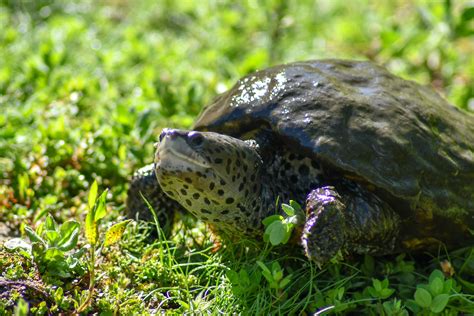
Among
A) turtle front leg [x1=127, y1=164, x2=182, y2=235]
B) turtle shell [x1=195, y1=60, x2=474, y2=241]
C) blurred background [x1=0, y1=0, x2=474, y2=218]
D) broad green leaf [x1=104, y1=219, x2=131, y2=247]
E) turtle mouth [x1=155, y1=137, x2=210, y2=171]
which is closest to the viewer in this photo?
turtle mouth [x1=155, y1=137, x2=210, y2=171]

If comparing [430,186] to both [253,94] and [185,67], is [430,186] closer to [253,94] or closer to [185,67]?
[253,94]

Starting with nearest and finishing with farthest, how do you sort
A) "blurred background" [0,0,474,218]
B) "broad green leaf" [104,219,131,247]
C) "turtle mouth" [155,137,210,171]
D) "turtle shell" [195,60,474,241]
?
"turtle mouth" [155,137,210,171]
"broad green leaf" [104,219,131,247]
"turtle shell" [195,60,474,241]
"blurred background" [0,0,474,218]

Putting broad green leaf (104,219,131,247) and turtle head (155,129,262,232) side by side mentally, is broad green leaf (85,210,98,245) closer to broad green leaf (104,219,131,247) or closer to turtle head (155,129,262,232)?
broad green leaf (104,219,131,247)

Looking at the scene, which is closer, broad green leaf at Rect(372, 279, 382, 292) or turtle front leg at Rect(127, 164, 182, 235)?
broad green leaf at Rect(372, 279, 382, 292)

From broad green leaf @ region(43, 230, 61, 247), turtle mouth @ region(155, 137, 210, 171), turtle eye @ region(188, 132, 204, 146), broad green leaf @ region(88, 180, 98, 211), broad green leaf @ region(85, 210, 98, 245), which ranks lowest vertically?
broad green leaf @ region(43, 230, 61, 247)

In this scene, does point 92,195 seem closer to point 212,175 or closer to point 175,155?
point 175,155

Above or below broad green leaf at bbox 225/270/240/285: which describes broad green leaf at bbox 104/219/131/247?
above

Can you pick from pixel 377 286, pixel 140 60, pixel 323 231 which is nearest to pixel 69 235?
pixel 323 231

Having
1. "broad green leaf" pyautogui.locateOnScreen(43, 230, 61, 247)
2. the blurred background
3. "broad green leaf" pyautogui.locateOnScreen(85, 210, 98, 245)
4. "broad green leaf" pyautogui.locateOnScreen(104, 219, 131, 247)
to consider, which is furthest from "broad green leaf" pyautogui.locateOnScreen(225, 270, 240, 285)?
the blurred background
